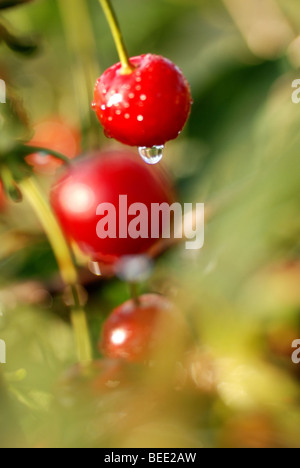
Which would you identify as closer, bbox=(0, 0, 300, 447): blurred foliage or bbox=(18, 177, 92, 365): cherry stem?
bbox=(0, 0, 300, 447): blurred foliage

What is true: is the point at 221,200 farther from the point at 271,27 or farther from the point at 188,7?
the point at 188,7

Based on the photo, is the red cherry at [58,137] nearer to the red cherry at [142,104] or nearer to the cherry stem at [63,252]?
the cherry stem at [63,252]

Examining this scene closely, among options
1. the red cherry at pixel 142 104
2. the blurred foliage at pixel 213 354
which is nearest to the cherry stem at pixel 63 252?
the blurred foliage at pixel 213 354

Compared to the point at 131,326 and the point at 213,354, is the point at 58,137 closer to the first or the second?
the point at 131,326

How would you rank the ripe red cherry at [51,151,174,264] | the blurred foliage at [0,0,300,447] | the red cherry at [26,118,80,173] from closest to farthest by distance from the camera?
the blurred foliage at [0,0,300,447]
the ripe red cherry at [51,151,174,264]
the red cherry at [26,118,80,173]

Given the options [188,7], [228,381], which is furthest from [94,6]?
[228,381]

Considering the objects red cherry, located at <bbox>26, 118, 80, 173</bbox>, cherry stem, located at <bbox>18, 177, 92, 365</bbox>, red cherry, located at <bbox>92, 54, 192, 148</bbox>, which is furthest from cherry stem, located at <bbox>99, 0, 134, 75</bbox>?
red cherry, located at <bbox>26, 118, 80, 173</bbox>

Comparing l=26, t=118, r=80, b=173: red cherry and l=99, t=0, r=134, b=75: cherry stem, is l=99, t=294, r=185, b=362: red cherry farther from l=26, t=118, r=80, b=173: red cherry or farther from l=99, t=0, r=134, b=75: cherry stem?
l=26, t=118, r=80, b=173: red cherry

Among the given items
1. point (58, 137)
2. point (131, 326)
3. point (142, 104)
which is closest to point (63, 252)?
point (131, 326)
